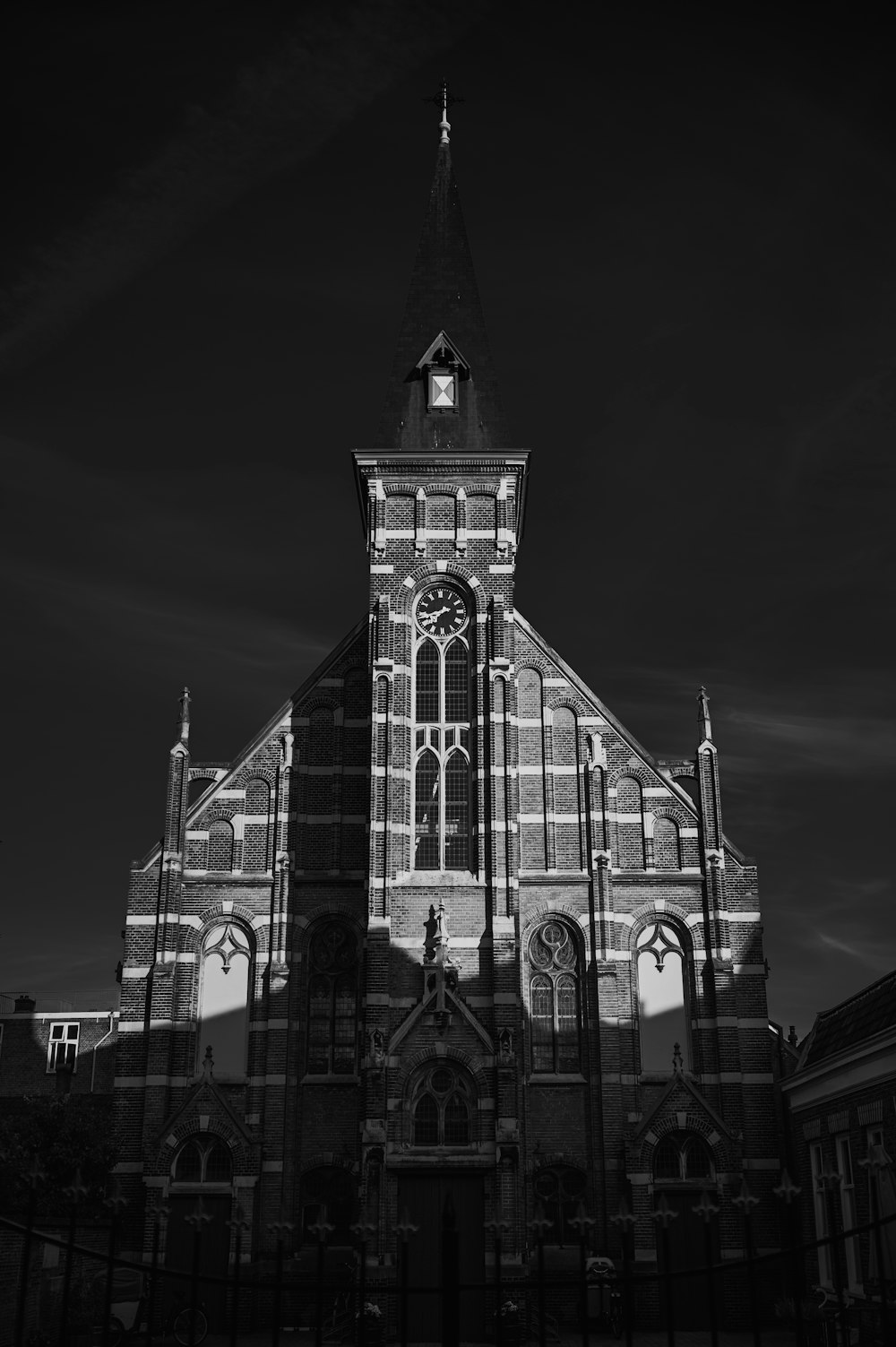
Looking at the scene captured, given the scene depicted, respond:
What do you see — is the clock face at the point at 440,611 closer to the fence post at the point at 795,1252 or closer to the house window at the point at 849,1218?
the house window at the point at 849,1218

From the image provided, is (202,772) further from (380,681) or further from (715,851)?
(715,851)

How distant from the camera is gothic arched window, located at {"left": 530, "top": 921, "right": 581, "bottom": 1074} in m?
34.3

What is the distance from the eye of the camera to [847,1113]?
89.8 ft

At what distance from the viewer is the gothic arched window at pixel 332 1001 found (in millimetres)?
34406

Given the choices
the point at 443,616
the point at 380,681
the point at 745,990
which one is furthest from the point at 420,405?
the point at 745,990

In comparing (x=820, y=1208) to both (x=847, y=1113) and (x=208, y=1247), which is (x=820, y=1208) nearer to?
(x=847, y=1113)

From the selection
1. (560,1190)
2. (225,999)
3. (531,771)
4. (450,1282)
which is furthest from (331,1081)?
(450,1282)

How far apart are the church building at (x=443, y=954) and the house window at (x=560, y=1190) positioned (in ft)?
0.18

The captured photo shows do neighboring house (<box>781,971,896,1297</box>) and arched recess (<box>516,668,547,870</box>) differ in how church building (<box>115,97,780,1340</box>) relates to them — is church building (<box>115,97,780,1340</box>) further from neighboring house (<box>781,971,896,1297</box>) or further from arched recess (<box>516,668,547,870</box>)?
neighboring house (<box>781,971,896,1297</box>)

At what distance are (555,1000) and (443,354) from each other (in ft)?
66.5

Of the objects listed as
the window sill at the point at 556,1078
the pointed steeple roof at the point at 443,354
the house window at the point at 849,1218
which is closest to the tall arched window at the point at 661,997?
the window sill at the point at 556,1078

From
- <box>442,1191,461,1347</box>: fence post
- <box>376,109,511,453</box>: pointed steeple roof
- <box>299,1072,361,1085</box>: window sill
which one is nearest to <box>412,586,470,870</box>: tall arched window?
<box>376,109,511,453</box>: pointed steeple roof

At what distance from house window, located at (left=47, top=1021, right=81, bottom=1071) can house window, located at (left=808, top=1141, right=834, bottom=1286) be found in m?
37.2

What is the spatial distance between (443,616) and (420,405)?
7182 mm
